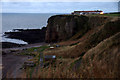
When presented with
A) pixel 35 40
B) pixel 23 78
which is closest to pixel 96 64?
pixel 23 78

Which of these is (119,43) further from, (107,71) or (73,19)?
(73,19)

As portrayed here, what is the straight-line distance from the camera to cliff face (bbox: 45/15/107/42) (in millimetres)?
45188

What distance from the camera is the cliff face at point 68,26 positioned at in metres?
45.2

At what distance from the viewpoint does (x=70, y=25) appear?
4831 centimetres

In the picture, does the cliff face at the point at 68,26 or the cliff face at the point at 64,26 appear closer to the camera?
the cliff face at the point at 68,26

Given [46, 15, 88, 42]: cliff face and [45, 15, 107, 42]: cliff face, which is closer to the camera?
[45, 15, 107, 42]: cliff face

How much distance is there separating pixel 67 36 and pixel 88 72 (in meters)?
43.8

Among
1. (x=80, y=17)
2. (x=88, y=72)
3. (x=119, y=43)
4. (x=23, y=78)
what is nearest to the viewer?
(x=88, y=72)

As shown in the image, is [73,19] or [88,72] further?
[73,19]

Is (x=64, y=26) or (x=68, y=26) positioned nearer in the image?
(x=68, y=26)

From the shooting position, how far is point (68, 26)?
48656 millimetres

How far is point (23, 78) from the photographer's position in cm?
507

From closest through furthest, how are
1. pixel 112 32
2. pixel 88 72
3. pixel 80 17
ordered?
pixel 88 72 < pixel 112 32 < pixel 80 17

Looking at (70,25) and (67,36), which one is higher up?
A: (70,25)
